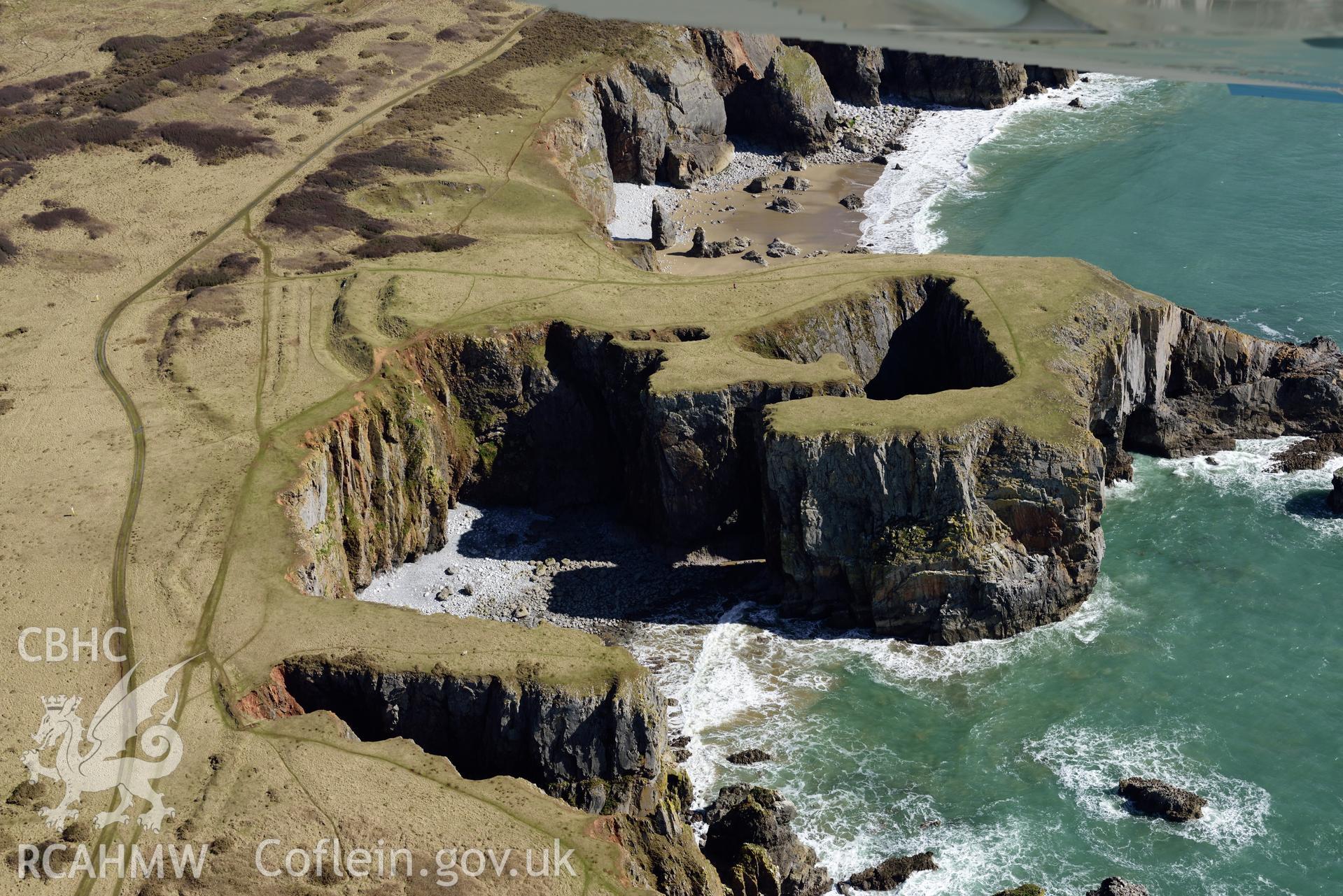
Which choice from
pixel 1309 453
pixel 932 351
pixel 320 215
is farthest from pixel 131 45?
pixel 1309 453

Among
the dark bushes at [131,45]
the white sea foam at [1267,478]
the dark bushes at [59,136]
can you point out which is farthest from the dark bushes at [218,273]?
the white sea foam at [1267,478]

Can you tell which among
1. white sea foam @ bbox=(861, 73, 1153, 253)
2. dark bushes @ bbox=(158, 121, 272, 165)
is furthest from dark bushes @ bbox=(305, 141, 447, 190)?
white sea foam @ bbox=(861, 73, 1153, 253)

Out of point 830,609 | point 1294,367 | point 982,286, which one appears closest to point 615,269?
point 982,286

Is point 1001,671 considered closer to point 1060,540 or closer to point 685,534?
point 1060,540

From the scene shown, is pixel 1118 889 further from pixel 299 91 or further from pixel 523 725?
pixel 299 91

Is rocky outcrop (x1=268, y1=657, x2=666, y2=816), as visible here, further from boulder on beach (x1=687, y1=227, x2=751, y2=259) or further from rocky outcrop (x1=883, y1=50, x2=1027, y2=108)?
rocky outcrop (x1=883, y1=50, x2=1027, y2=108)

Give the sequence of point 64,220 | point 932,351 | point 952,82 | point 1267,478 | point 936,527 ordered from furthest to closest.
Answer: point 952,82 → point 64,220 → point 932,351 → point 1267,478 → point 936,527
